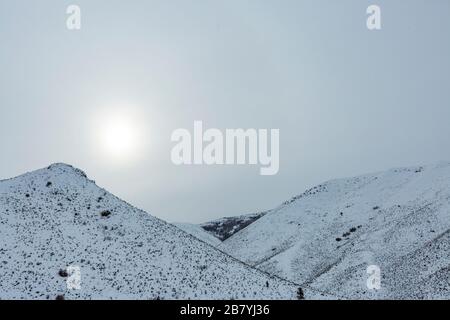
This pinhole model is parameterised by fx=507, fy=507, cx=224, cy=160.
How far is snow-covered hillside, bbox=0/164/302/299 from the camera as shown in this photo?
3659 cm

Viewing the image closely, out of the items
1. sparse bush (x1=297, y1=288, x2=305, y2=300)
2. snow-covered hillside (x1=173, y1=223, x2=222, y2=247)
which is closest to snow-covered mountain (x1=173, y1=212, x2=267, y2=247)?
snow-covered hillside (x1=173, y1=223, x2=222, y2=247)

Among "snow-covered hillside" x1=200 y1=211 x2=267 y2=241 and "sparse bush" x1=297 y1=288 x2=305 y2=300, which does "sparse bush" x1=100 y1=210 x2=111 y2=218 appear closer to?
"sparse bush" x1=297 y1=288 x2=305 y2=300

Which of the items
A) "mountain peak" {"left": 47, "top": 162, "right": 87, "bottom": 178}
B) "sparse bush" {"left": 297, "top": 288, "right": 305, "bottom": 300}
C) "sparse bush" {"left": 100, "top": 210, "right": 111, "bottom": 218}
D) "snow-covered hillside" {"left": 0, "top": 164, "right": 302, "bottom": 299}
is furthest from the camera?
"mountain peak" {"left": 47, "top": 162, "right": 87, "bottom": 178}

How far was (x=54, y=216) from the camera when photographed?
48.0 m

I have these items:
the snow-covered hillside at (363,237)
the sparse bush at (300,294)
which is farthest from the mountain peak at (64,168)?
the sparse bush at (300,294)

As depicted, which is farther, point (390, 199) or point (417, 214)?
point (390, 199)

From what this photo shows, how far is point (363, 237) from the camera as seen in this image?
65625 millimetres

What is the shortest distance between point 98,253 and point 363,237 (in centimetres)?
3678

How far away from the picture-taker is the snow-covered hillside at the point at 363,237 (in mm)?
50000

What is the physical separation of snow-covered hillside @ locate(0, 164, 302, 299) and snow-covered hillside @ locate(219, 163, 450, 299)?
45.1ft

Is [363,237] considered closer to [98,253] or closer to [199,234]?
[98,253]
